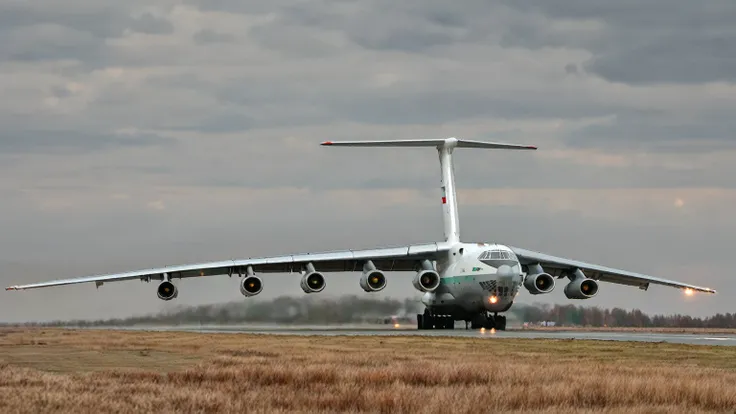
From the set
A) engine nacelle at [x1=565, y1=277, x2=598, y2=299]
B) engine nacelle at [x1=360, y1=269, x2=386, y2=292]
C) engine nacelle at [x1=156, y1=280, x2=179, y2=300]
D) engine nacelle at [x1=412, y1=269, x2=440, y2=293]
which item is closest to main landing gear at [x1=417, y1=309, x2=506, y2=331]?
engine nacelle at [x1=412, y1=269, x2=440, y2=293]

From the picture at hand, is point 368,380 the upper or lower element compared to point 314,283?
lower

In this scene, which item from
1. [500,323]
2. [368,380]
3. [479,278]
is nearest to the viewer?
[368,380]

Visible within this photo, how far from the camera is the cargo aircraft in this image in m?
42.1

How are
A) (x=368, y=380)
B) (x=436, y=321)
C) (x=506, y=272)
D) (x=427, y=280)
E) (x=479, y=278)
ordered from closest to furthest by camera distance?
(x=368, y=380) → (x=506, y=272) → (x=479, y=278) → (x=427, y=280) → (x=436, y=321)

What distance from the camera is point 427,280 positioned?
144ft

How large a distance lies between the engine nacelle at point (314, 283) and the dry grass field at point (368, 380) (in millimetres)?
14793

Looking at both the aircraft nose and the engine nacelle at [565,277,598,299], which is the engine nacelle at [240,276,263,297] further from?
the engine nacelle at [565,277,598,299]

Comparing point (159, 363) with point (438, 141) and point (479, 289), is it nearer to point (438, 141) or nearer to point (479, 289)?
point (479, 289)

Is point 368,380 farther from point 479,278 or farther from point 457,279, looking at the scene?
point 457,279

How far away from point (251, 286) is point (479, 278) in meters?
8.52

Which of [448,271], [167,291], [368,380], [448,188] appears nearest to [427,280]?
[448,271]

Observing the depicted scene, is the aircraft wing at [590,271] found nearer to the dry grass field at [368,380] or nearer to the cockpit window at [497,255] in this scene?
the cockpit window at [497,255]

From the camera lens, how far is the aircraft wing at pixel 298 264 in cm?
4238

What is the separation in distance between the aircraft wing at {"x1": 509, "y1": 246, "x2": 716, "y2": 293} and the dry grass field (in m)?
18.5
